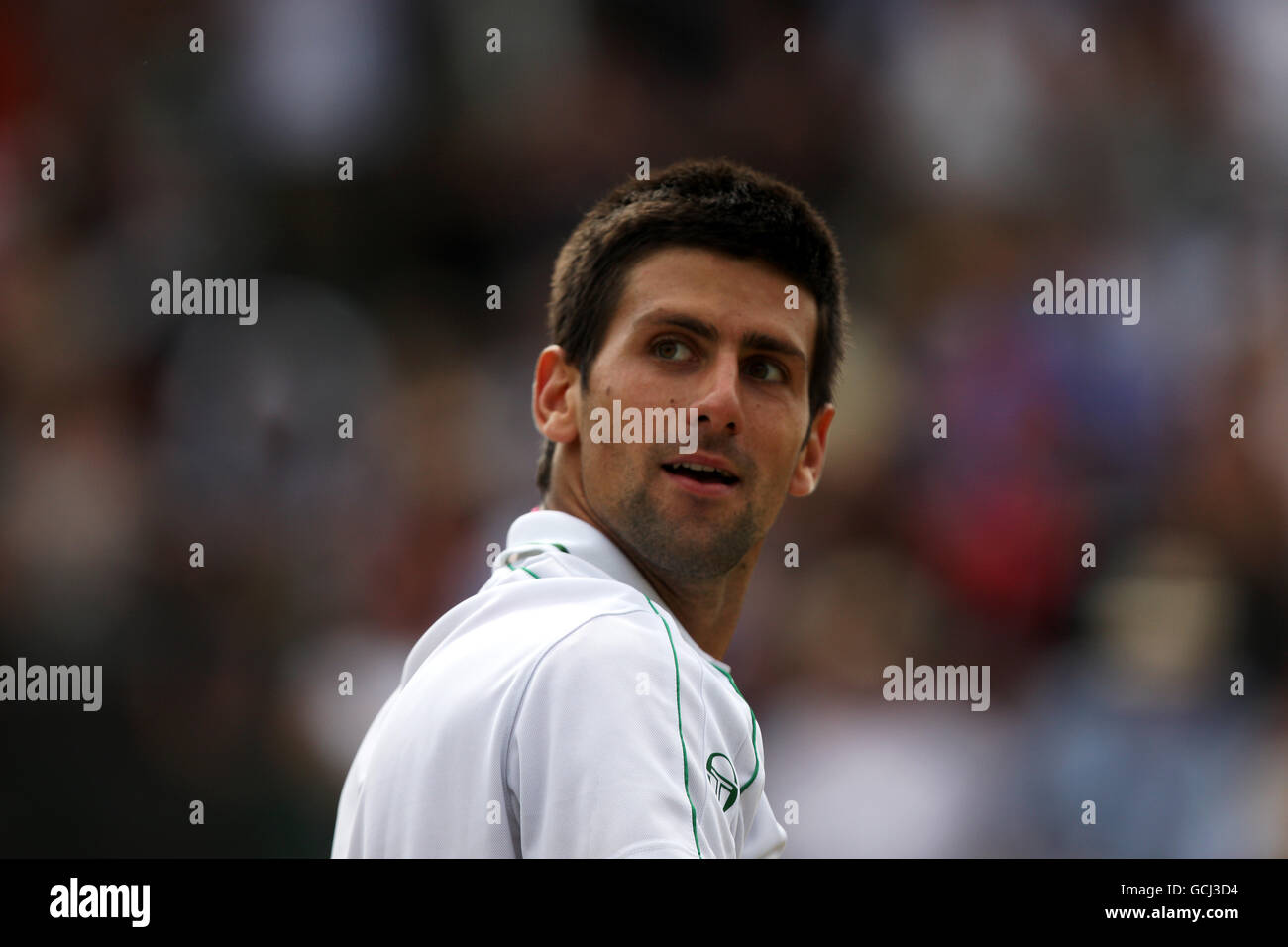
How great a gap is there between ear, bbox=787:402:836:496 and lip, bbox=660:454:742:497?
374mm

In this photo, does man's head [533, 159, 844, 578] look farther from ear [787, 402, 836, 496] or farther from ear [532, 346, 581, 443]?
ear [787, 402, 836, 496]

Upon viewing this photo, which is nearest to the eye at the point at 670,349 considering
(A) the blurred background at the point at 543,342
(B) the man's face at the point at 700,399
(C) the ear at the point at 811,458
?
(B) the man's face at the point at 700,399

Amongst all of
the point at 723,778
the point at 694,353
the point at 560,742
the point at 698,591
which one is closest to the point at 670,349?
the point at 694,353

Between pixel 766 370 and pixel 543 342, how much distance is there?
2.82 meters

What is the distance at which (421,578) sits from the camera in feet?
15.2

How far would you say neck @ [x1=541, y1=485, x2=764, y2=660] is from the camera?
2.12 meters

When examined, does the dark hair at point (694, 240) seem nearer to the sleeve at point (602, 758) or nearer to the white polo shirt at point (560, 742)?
the white polo shirt at point (560, 742)

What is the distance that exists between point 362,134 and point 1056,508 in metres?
2.84

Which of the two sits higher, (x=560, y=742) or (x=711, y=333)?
(x=711, y=333)

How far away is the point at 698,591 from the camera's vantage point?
85.6 inches

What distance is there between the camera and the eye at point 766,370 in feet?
7.14

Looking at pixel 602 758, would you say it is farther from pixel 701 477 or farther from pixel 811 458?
pixel 811 458
